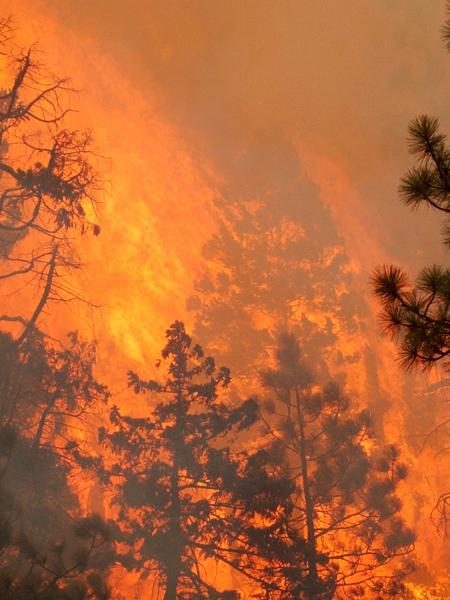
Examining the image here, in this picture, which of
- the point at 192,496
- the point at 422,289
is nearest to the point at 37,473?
the point at 192,496

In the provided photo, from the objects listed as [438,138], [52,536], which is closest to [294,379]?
[52,536]

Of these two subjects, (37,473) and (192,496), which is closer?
(192,496)

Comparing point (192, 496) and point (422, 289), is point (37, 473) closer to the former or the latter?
point (192, 496)

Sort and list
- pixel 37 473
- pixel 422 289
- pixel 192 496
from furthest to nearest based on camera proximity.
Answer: pixel 37 473 < pixel 192 496 < pixel 422 289

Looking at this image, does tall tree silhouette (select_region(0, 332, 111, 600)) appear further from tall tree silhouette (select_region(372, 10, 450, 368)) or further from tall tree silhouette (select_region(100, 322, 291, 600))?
tall tree silhouette (select_region(372, 10, 450, 368))

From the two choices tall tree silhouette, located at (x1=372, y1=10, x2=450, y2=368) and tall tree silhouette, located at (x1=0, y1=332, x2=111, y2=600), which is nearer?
tall tree silhouette, located at (x1=372, y1=10, x2=450, y2=368)

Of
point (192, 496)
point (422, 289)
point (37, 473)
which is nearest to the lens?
point (422, 289)

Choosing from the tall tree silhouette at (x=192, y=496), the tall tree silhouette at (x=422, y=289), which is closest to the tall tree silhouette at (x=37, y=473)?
the tall tree silhouette at (x=192, y=496)

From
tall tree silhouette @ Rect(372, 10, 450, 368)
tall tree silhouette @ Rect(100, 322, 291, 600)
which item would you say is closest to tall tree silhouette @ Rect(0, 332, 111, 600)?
tall tree silhouette @ Rect(100, 322, 291, 600)

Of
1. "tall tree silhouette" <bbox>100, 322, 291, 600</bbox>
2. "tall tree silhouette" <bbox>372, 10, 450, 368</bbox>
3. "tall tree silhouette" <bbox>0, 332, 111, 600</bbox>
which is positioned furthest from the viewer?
"tall tree silhouette" <bbox>100, 322, 291, 600</bbox>

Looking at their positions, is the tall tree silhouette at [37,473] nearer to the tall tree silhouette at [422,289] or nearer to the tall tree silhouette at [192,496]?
the tall tree silhouette at [192,496]

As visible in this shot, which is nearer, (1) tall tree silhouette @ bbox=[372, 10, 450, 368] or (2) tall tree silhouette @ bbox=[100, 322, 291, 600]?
(1) tall tree silhouette @ bbox=[372, 10, 450, 368]

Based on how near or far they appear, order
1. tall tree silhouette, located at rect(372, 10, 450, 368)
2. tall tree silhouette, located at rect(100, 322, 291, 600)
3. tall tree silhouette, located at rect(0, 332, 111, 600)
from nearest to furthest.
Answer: tall tree silhouette, located at rect(372, 10, 450, 368)
tall tree silhouette, located at rect(0, 332, 111, 600)
tall tree silhouette, located at rect(100, 322, 291, 600)

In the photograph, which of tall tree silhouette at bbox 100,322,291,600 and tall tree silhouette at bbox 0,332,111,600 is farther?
tall tree silhouette at bbox 100,322,291,600
